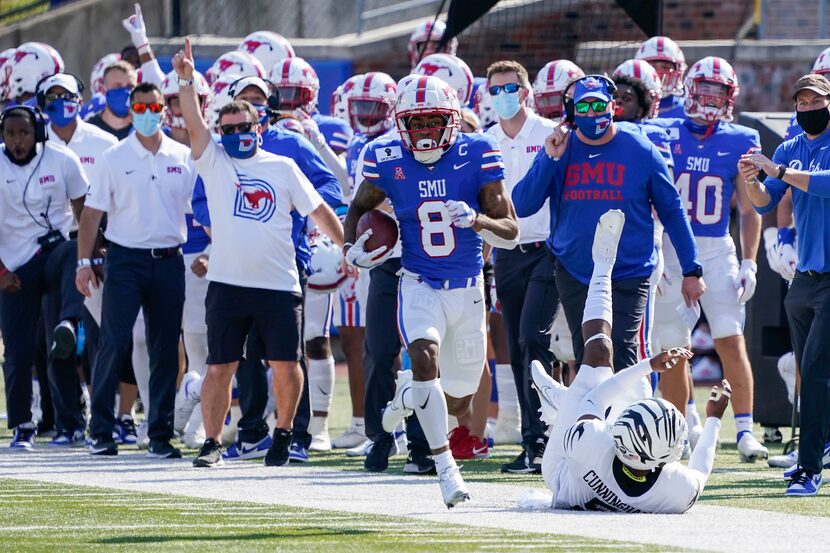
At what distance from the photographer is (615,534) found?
6.90m

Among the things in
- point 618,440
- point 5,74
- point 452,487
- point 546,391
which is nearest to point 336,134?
point 5,74

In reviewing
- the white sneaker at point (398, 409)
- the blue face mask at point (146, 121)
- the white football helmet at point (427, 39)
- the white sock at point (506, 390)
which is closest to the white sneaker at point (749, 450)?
the white sock at point (506, 390)

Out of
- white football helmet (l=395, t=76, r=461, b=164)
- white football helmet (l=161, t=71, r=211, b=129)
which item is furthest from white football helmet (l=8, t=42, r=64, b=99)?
white football helmet (l=395, t=76, r=461, b=164)

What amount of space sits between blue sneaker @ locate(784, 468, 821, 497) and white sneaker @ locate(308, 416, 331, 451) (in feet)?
11.5

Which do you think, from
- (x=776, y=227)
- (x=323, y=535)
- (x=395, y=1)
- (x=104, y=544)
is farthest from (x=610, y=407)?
(x=395, y=1)

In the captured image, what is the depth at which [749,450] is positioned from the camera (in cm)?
1032

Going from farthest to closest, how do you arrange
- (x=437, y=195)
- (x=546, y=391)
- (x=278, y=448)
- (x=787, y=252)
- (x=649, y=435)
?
(x=787, y=252) < (x=278, y=448) < (x=437, y=195) < (x=546, y=391) < (x=649, y=435)

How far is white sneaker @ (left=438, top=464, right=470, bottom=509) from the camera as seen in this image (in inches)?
300

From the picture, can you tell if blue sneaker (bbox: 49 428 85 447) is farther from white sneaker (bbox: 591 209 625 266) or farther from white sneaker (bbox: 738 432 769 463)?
white sneaker (bbox: 591 209 625 266)

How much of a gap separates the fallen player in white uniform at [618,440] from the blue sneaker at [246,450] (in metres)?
Result: 2.80

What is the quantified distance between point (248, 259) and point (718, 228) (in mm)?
2799

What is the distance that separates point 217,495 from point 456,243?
1651 mm

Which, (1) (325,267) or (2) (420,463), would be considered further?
(1) (325,267)

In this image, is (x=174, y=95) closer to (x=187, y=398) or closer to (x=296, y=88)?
(x=296, y=88)
